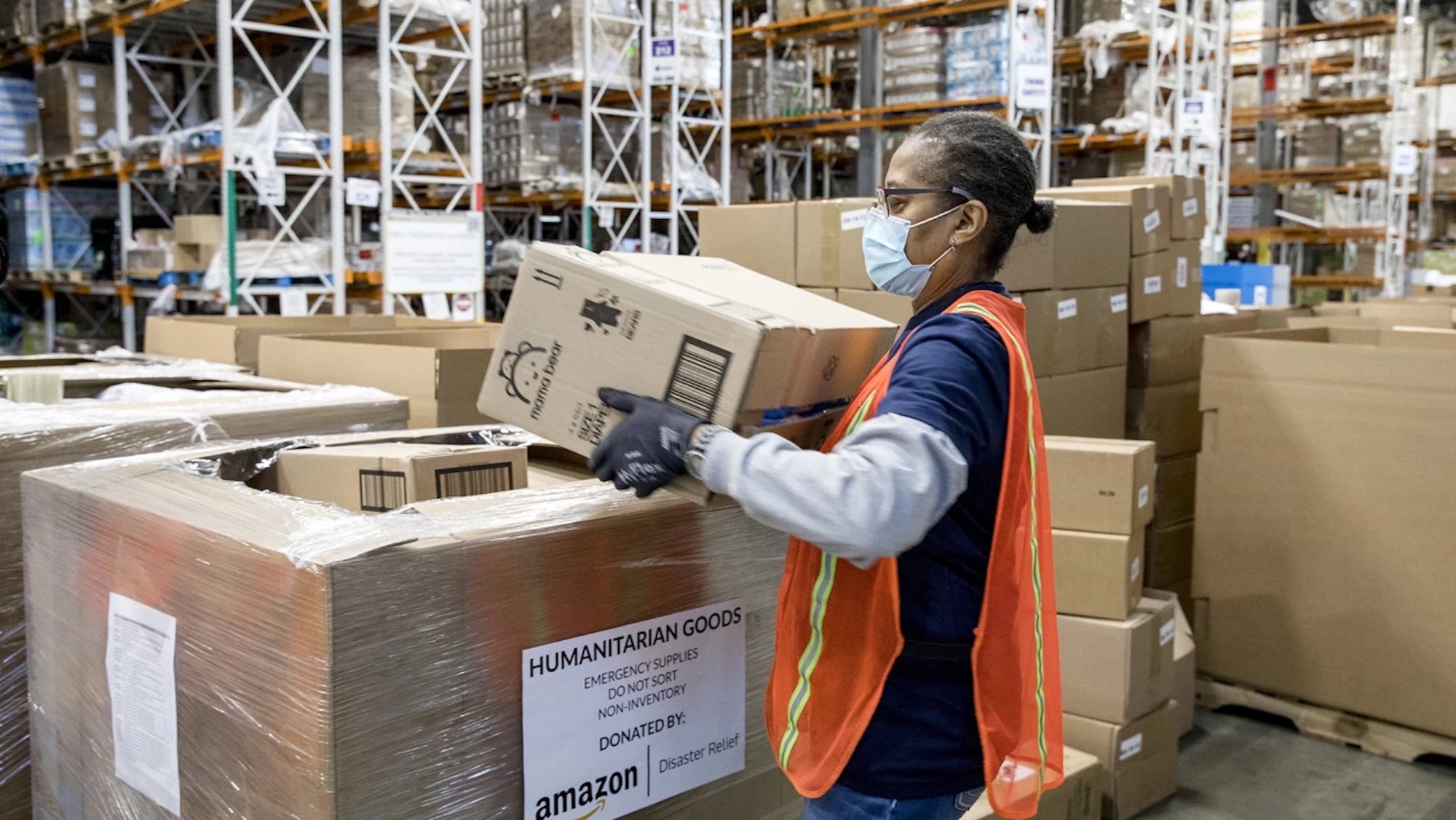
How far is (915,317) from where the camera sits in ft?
5.69

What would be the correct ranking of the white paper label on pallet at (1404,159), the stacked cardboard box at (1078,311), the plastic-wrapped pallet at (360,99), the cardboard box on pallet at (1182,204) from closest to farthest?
1. the stacked cardboard box at (1078,311)
2. the cardboard box on pallet at (1182,204)
3. the plastic-wrapped pallet at (360,99)
4. the white paper label on pallet at (1404,159)

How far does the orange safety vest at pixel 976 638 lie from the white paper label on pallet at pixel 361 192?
18.3ft

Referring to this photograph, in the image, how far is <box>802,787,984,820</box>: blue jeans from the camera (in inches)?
63.4

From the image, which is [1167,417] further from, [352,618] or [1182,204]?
[352,618]

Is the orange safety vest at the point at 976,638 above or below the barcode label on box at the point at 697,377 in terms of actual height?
below

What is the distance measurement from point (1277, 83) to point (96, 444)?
13672 millimetres

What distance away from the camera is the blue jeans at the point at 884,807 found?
1609 millimetres

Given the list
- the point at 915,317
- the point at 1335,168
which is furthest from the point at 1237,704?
the point at 1335,168

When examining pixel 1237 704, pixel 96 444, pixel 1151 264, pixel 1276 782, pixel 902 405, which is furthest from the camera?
pixel 1151 264

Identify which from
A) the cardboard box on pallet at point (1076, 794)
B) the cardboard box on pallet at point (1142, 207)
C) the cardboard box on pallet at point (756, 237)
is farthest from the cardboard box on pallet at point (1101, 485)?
the cardboard box on pallet at point (1142, 207)

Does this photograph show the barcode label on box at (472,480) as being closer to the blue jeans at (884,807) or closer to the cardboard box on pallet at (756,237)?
the blue jeans at (884,807)

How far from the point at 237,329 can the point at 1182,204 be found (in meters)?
3.70

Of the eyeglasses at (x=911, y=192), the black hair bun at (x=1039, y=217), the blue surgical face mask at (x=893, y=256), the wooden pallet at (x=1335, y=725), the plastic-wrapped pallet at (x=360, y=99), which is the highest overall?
the plastic-wrapped pallet at (x=360, y=99)

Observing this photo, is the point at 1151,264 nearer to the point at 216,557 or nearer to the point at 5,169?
the point at 216,557
